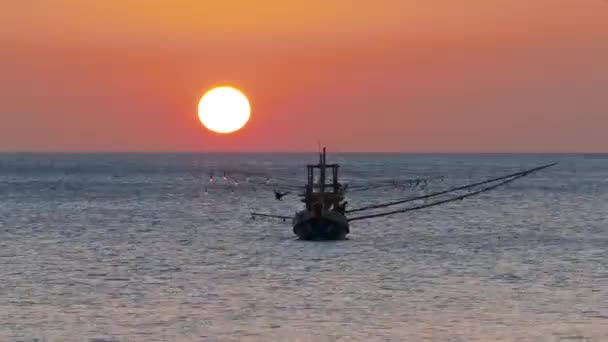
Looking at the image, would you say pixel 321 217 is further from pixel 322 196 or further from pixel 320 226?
pixel 322 196

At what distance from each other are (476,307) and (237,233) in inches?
1718

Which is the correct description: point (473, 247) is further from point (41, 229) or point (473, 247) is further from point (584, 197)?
point (584, 197)

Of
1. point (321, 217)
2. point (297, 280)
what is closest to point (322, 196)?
point (321, 217)

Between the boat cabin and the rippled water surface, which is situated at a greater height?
the boat cabin

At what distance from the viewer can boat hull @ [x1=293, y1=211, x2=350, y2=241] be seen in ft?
253

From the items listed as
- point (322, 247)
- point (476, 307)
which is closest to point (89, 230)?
point (322, 247)

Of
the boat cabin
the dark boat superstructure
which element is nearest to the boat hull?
the dark boat superstructure

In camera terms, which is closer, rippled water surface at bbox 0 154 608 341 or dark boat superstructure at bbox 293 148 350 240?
rippled water surface at bbox 0 154 608 341

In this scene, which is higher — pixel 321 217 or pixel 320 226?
pixel 321 217

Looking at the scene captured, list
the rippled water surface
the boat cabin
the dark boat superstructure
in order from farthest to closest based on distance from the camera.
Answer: the dark boat superstructure
the boat cabin
the rippled water surface

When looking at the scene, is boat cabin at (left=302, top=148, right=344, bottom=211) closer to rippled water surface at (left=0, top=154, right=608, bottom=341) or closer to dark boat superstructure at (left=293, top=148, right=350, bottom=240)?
dark boat superstructure at (left=293, top=148, right=350, bottom=240)

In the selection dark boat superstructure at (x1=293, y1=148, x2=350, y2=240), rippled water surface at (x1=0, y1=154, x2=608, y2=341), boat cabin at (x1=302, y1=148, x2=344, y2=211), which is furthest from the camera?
dark boat superstructure at (x1=293, y1=148, x2=350, y2=240)

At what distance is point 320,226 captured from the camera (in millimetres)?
77188

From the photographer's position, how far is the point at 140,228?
94.5m
